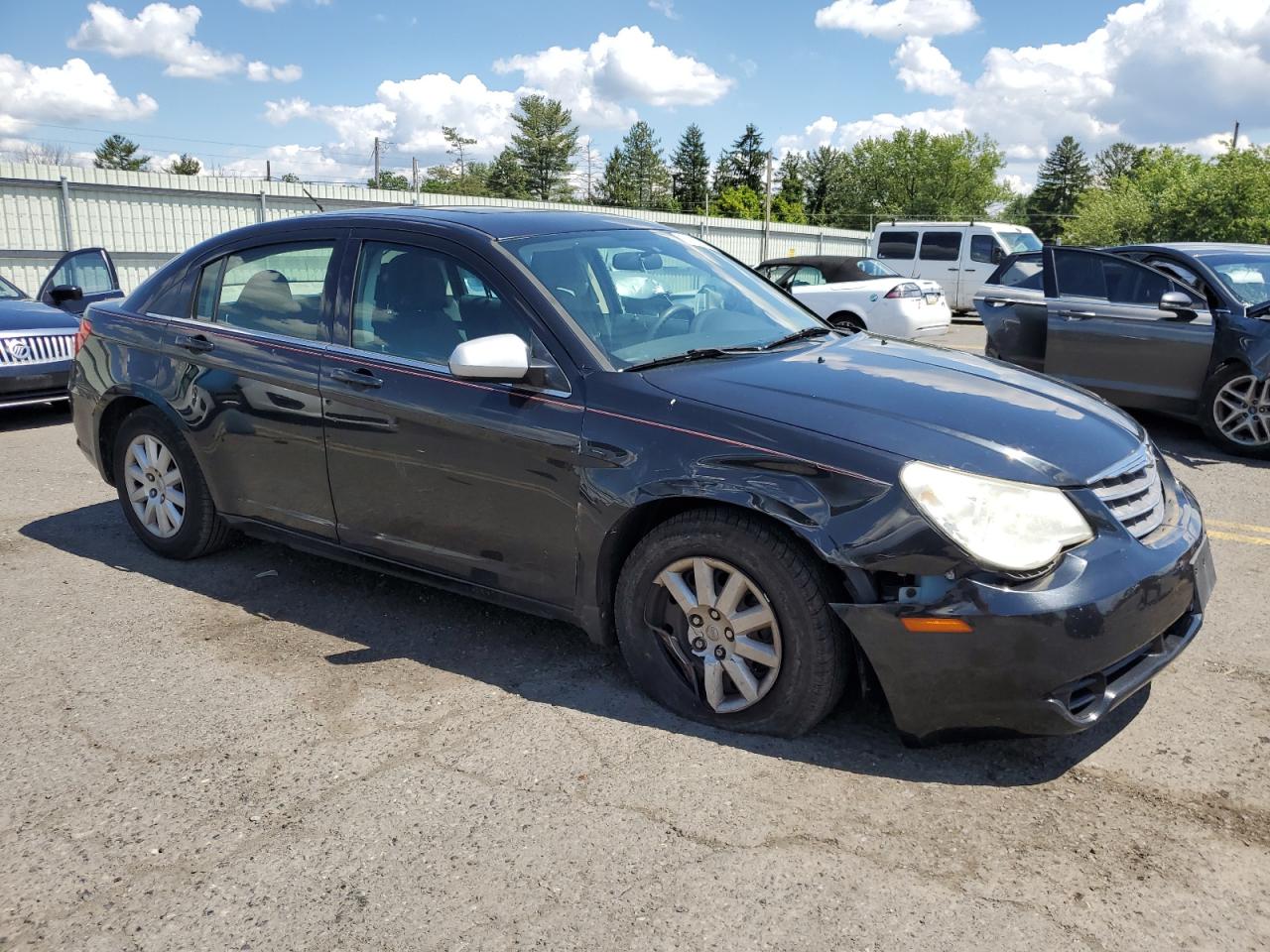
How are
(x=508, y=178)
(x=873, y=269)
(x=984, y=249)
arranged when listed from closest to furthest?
(x=873, y=269)
(x=984, y=249)
(x=508, y=178)

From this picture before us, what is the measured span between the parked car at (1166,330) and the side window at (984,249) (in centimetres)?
1237

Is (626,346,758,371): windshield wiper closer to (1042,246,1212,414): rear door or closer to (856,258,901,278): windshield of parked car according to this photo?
(1042,246,1212,414): rear door

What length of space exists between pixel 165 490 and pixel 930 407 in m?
3.67

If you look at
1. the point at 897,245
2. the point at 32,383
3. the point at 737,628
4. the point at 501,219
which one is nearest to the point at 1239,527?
the point at 737,628

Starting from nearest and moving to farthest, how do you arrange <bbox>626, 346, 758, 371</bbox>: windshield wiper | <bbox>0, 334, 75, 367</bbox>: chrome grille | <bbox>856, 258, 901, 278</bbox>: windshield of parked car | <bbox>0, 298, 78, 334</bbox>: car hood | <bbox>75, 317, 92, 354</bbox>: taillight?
<bbox>626, 346, 758, 371</bbox>: windshield wiper, <bbox>75, 317, 92, 354</bbox>: taillight, <bbox>0, 334, 75, 367</bbox>: chrome grille, <bbox>0, 298, 78, 334</bbox>: car hood, <bbox>856, 258, 901, 278</bbox>: windshield of parked car

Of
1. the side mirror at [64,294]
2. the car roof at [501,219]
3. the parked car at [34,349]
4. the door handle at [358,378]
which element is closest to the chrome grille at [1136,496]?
the car roof at [501,219]

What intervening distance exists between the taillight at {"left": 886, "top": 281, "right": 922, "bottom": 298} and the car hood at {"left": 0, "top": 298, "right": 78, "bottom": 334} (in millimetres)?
10085

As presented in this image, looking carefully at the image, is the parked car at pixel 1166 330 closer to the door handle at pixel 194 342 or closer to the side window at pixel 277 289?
the side window at pixel 277 289

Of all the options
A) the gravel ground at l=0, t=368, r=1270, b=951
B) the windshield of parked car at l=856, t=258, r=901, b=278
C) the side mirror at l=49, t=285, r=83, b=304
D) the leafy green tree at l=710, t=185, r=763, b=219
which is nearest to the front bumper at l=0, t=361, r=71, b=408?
the side mirror at l=49, t=285, r=83, b=304

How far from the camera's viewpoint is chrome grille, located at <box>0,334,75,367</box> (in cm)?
810

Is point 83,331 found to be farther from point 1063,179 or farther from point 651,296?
point 1063,179

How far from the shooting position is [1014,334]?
9.13 m

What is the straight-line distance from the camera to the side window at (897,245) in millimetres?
21625

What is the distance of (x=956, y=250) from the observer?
20.9 m
